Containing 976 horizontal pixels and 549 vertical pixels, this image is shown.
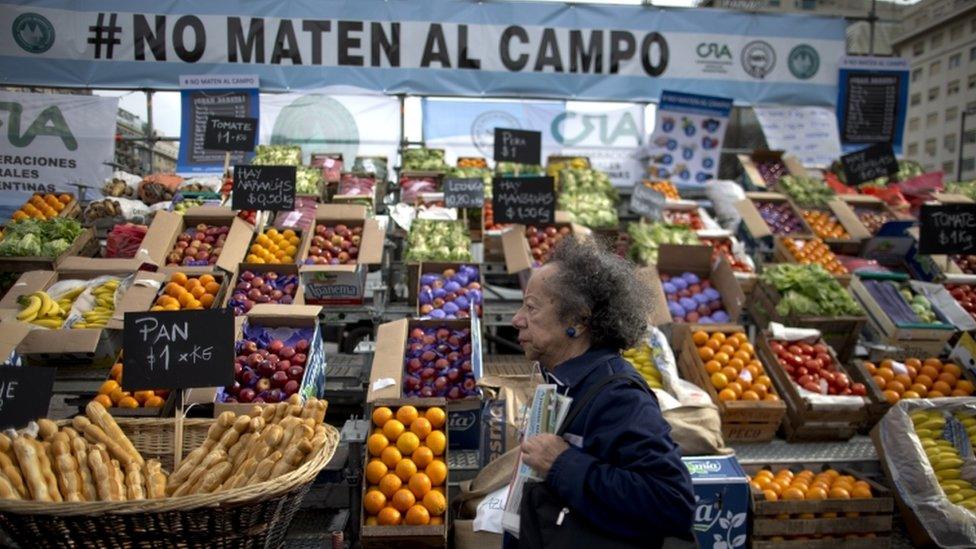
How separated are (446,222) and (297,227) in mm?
1323

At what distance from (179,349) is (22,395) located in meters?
0.57

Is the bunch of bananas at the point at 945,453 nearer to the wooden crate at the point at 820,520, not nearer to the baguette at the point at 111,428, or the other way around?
the wooden crate at the point at 820,520

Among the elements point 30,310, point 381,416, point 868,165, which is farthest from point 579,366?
point 868,165

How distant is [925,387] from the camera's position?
454 centimetres

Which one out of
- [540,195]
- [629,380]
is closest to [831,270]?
[540,195]

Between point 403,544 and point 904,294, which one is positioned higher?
point 904,294

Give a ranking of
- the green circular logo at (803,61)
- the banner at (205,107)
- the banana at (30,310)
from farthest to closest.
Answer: the green circular logo at (803,61), the banner at (205,107), the banana at (30,310)

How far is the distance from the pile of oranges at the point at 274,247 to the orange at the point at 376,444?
262cm

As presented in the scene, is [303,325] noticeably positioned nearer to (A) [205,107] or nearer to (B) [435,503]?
(B) [435,503]

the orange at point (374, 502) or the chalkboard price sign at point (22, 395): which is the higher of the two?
the chalkboard price sign at point (22, 395)

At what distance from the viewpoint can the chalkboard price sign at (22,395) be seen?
8.20 feet

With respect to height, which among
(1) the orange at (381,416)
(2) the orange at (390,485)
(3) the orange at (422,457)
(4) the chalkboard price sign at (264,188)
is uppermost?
(4) the chalkboard price sign at (264,188)

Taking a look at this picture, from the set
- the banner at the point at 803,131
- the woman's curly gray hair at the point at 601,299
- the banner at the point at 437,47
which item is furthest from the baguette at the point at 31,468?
the banner at the point at 803,131

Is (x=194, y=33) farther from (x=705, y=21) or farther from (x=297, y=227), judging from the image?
(x=705, y=21)
